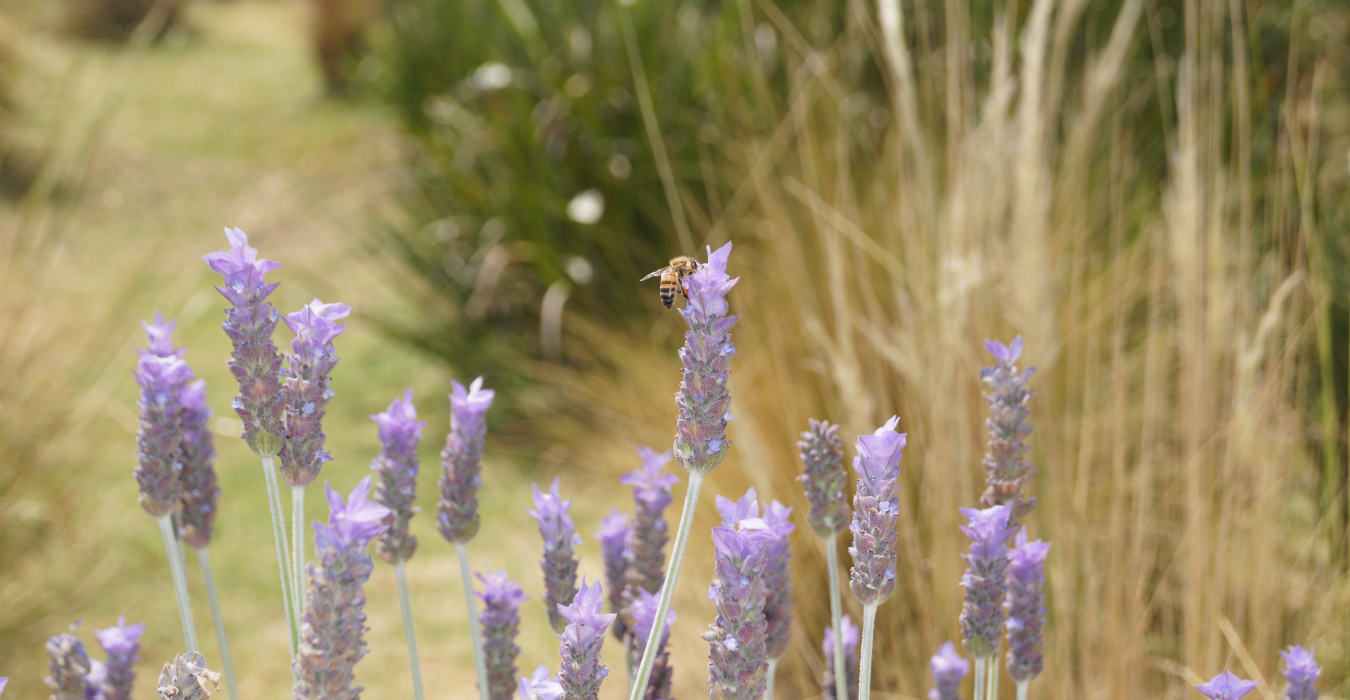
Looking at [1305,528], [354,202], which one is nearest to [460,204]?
[354,202]

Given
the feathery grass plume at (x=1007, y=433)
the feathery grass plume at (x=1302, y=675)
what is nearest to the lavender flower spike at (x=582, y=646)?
the feathery grass plume at (x=1007, y=433)

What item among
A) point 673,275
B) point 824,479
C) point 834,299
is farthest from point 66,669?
point 834,299

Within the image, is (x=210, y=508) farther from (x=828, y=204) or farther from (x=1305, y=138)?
(x=1305, y=138)

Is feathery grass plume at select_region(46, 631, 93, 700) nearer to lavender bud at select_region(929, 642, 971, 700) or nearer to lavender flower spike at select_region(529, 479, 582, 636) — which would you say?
lavender flower spike at select_region(529, 479, 582, 636)

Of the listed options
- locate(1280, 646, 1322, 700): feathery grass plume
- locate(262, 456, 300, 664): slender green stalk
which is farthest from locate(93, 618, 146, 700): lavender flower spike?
locate(1280, 646, 1322, 700): feathery grass plume

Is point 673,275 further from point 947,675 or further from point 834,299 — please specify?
point 947,675

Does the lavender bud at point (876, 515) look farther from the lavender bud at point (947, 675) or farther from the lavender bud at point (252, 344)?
the lavender bud at point (252, 344)

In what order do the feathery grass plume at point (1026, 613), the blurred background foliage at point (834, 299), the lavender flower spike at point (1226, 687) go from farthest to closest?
the blurred background foliage at point (834, 299)
the feathery grass plume at point (1026, 613)
the lavender flower spike at point (1226, 687)
